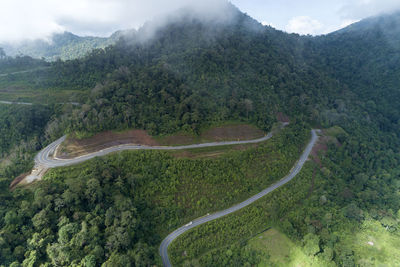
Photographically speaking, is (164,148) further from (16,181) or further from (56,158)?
(16,181)

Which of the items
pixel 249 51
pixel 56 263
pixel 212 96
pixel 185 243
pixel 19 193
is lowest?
pixel 185 243

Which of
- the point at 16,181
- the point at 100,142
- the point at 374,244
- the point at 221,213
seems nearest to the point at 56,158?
the point at 16,181

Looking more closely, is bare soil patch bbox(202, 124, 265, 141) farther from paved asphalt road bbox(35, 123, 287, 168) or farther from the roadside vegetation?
the roadside vegetation

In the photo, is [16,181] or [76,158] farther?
[76,158]

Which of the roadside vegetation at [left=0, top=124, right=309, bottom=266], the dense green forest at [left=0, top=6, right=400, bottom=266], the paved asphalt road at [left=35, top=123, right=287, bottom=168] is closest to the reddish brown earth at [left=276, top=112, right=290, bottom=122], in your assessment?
the dense green forest at [left=0, top=6, right=400, bottom=266]

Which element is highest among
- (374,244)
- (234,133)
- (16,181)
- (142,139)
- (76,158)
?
(142,139)

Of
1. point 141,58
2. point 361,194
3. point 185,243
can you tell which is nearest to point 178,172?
point 185,243

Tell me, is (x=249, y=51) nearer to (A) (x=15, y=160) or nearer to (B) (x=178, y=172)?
(B) (x=178, y=172)
